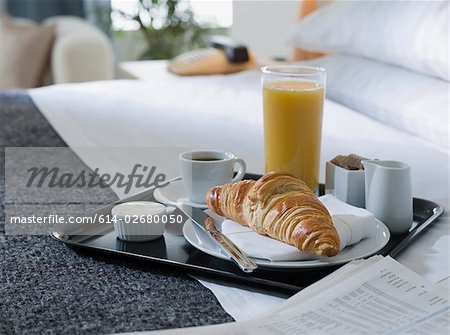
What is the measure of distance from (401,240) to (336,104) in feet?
2.90

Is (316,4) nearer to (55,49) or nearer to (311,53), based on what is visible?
(311,53)

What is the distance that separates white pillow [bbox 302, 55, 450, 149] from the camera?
124 centimetres

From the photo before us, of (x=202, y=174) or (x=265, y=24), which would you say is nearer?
(x=202, y=174)

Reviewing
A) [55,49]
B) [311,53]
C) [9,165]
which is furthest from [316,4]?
[9,165]

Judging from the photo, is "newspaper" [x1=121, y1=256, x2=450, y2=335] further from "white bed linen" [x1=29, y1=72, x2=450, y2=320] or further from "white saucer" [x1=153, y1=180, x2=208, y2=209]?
"white saucer" [x1=153, y1=180, x2=208, y2=209]

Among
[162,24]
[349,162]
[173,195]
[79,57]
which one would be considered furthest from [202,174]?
[162,24]

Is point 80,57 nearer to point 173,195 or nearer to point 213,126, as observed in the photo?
point 213,126

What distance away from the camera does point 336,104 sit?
1593mm

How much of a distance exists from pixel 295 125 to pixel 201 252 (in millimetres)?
270

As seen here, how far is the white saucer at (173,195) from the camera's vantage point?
846mm

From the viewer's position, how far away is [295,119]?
907mm

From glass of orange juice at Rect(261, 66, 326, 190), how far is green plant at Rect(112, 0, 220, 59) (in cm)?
250

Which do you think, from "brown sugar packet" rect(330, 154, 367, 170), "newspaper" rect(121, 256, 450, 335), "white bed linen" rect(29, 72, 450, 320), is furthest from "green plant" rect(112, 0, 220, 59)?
"newspaper" rect(121, 256, 450, 335)

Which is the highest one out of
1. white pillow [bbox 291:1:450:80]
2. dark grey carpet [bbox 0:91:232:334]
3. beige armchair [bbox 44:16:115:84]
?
white pillow [bbox 291:1:450:80]
